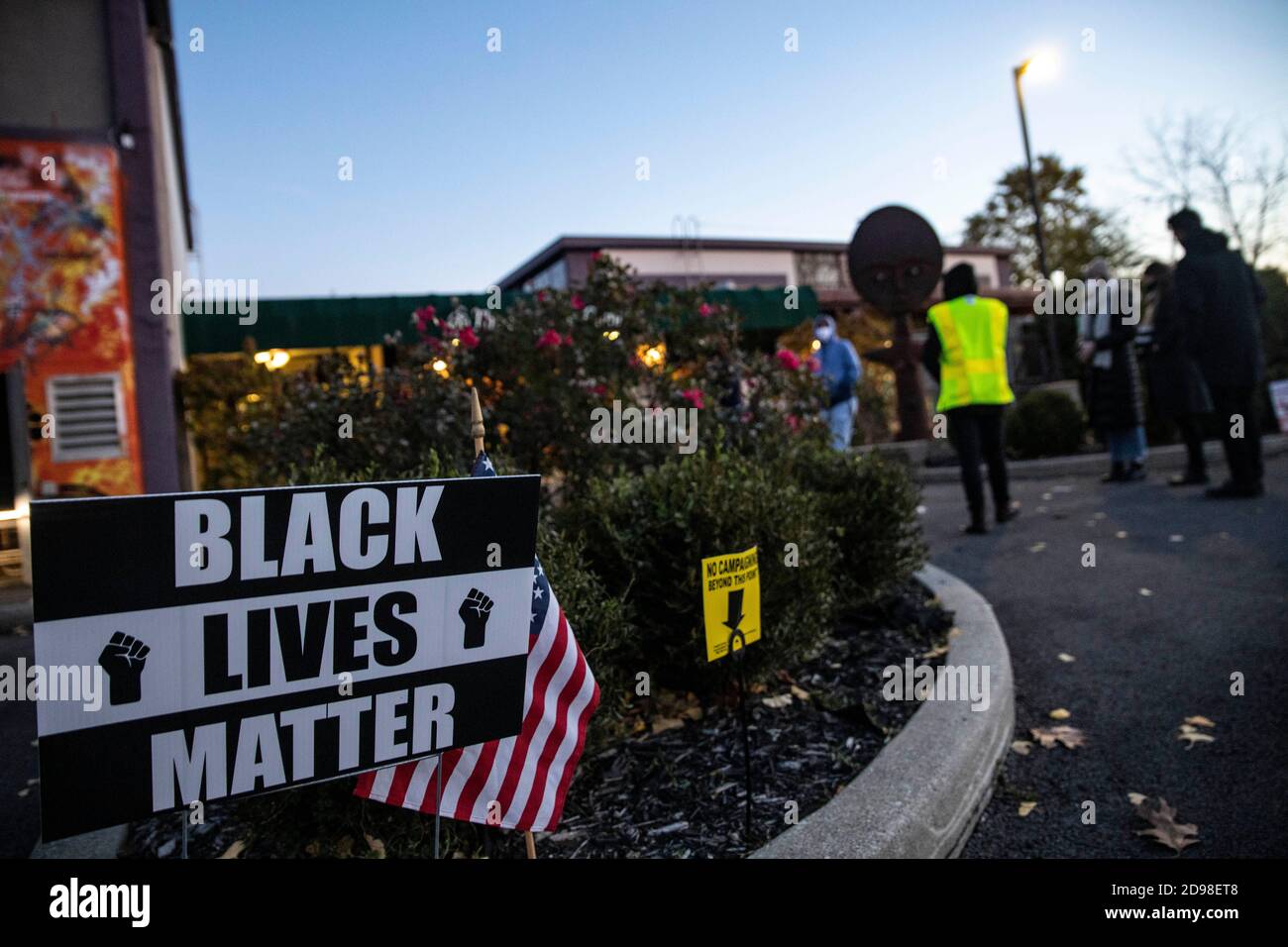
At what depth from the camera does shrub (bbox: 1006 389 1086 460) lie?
11430 millimetres

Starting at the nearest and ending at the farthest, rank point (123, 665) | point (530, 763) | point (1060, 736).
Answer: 1. point (123, 665)
2. point (530, 763)
3. point (1060, 736)

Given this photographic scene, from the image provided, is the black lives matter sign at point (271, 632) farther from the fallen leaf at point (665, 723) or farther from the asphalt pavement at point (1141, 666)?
the asphalt pavement at point (1141, 666)

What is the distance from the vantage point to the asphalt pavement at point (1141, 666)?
2600 mm

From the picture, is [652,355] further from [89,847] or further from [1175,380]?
[1175,380]

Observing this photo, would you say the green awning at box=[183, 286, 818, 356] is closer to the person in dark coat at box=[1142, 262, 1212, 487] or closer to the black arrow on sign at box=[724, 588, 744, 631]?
the person in dark coat at box=[1142, 262, 1212, 487]

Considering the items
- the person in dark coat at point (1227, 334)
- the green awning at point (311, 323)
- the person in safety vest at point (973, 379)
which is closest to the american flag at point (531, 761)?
the person in safety vest at point (973, 379)

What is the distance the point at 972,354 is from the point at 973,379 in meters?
0.22

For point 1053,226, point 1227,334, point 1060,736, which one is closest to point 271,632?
point 1060,736

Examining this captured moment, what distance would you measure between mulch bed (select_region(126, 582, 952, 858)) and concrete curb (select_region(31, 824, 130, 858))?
52mm

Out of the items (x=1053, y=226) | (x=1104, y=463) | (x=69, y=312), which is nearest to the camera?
(x=69, y=312)

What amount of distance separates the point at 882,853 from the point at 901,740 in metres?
0.69

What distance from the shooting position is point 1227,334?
733 centimetres

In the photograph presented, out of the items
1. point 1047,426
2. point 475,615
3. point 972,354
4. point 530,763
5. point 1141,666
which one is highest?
point 972,354
